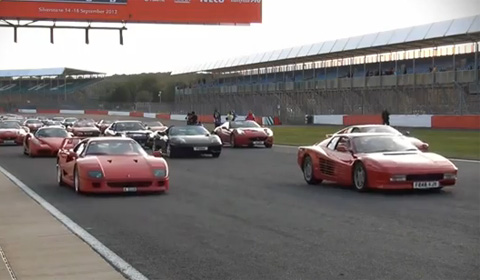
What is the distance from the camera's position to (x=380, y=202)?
12.2 m

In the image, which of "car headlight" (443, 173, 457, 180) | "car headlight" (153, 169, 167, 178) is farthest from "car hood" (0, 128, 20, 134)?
"car headlight" (443, 173, 457, 180)

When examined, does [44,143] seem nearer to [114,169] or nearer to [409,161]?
[114,169]

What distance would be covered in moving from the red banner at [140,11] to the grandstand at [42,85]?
88.8 m

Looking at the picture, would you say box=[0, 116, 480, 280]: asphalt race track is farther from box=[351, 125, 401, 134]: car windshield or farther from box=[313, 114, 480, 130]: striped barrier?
box=[313, 114, 480, 130]: striped barrier

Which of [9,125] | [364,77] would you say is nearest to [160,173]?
[9,125]

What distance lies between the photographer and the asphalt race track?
7.00 metres

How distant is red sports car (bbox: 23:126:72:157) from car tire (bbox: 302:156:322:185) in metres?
12.9

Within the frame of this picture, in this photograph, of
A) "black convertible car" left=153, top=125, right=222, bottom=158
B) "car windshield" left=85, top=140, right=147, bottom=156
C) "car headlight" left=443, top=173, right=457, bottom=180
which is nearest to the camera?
"car headlight" left=443, top=173, right=457, bottom=180

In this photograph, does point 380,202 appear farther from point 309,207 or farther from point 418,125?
point 418,125

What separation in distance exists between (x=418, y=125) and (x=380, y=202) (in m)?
32.4

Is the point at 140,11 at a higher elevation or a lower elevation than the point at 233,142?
higher

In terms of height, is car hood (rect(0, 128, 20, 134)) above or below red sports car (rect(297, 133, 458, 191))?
below

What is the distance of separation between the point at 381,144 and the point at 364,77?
Answer: 39.5 m

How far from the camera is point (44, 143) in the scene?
26328 mm
